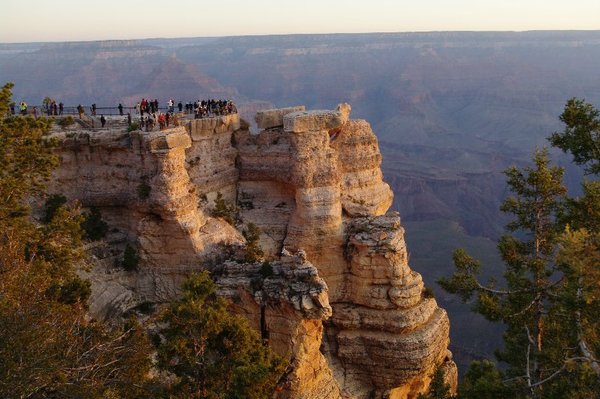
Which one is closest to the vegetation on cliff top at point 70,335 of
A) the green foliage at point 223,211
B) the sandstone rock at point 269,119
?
the green foliage at point 223,211

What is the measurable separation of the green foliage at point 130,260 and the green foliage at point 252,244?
16.3ft

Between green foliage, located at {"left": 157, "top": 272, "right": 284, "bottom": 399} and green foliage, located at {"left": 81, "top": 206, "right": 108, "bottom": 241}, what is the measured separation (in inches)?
390

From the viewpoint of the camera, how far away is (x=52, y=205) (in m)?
25.3

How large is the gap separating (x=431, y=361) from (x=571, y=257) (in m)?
17.1

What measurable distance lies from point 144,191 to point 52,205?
13.6 feet

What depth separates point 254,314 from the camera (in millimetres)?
24172

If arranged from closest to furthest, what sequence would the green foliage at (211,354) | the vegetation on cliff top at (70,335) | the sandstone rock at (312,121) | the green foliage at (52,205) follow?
the vegetation on cliff top at (70,335) → the green foliage at (211,354) → the green foliage at (52,205) → the sandstone rock at (312,121)

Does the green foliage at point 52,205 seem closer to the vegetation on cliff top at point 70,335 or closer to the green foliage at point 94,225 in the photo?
the green foliage at point 94,225

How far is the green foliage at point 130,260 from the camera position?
84.0ft

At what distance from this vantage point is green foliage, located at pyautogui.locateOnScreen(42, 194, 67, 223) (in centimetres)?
2486

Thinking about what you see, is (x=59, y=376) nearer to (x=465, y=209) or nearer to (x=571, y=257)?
(x=571, y=257)

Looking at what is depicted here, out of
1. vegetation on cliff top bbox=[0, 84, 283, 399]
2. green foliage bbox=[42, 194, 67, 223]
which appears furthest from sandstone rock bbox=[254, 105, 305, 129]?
vegetation on cliff top bbox=[0, 84, 283, 399]

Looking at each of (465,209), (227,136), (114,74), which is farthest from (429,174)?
(114,74)

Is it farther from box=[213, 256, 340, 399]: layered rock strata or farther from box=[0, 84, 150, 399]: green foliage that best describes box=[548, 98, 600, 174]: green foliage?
box=[0, 84, 150, 399]: green foliage
